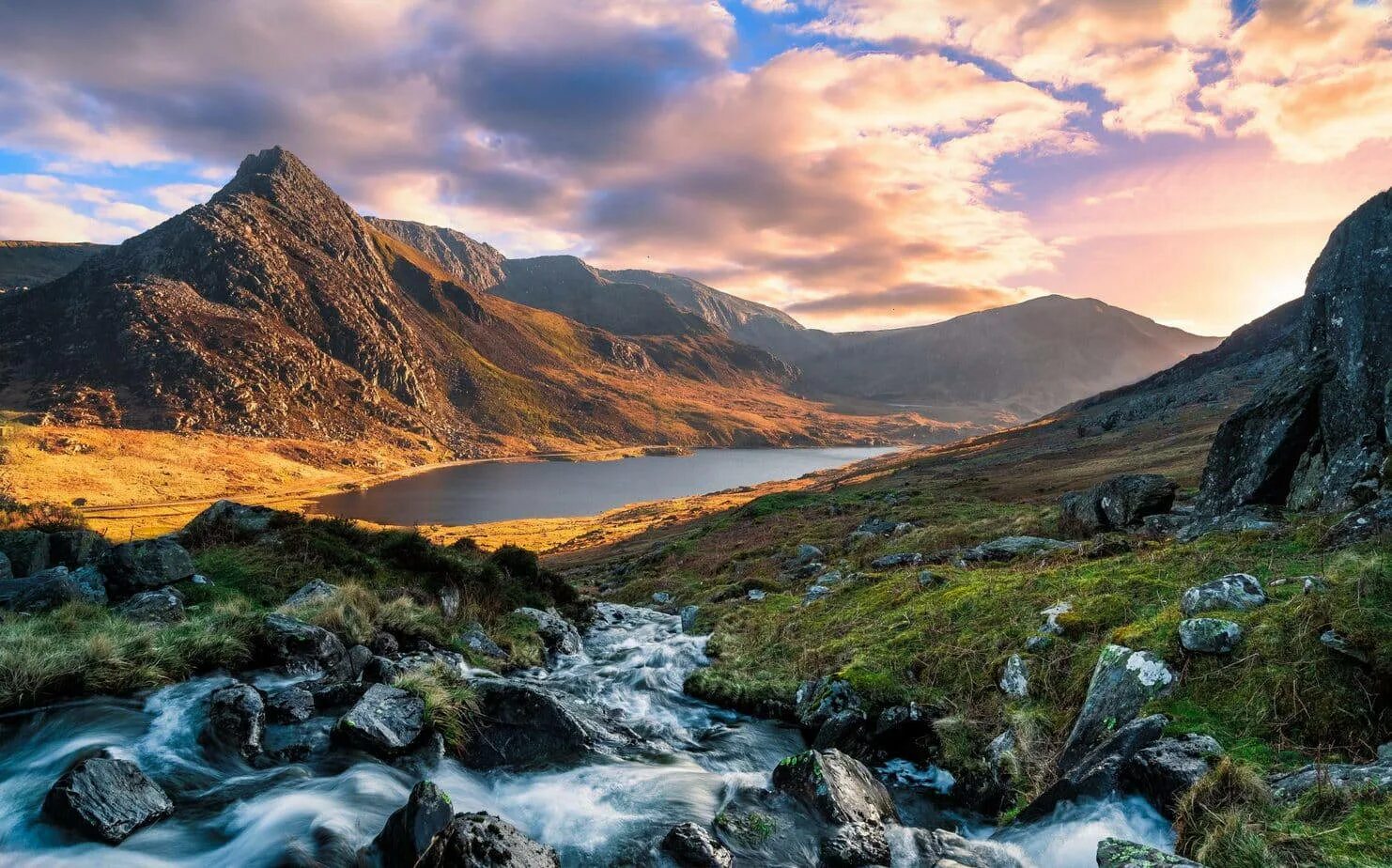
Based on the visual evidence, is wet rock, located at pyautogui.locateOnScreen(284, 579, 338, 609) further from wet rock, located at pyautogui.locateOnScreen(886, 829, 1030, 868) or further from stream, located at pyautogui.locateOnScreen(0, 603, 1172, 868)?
wet rock, located at pyautogui.locateOnScreen(886, 829, 1030, 868)

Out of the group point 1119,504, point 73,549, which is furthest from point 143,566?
point 1119,504

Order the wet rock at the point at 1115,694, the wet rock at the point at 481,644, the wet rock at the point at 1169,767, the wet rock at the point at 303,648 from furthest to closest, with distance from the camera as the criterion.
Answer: the wet rock at the point at 481,644 → the wet rock at the point at 303,648 → the wet rock at the point at 1115,694 → the wet rock at the point at 1169,767

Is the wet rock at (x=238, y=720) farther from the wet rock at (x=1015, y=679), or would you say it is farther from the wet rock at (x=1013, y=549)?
the wet rock at (x=1013, y=549)

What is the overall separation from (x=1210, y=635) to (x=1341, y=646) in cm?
129

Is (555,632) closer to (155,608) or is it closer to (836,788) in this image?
(155,608)

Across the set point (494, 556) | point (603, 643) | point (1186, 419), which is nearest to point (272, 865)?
point (603, 643)

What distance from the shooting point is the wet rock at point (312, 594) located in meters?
14.3

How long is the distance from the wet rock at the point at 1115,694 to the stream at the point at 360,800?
4.65 ft

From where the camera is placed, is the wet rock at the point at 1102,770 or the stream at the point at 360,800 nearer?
the stream at the point at 360,800

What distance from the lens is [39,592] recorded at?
12219 mm

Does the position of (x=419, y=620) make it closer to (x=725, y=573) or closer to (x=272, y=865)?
(x=272, y=865)

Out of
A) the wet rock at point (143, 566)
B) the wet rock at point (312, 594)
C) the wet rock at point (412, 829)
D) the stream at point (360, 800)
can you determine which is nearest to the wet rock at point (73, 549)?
the wet rock at point (143, 566)

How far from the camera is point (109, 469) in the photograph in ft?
413

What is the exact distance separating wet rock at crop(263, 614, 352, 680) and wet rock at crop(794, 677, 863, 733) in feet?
28.6
